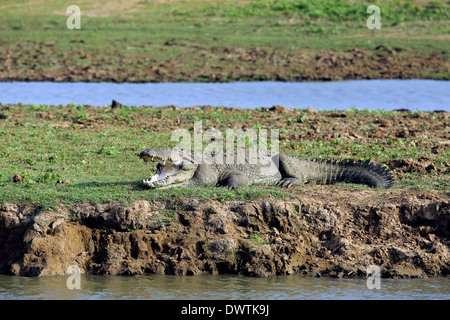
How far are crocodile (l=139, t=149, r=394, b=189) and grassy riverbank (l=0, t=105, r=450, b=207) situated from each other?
375 mm

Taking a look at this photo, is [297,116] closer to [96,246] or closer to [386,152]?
[386,152]

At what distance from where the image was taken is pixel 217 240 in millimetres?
8203

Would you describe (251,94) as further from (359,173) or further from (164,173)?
(164,173)

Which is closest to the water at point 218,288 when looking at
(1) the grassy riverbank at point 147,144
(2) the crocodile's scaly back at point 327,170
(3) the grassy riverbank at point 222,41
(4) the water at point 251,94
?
(1) the grassy riverbank at point 147,144

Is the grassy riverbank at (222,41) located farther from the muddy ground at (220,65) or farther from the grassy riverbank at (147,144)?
the grassy riverbank at (147,144)

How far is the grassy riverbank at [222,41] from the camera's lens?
75.7ft

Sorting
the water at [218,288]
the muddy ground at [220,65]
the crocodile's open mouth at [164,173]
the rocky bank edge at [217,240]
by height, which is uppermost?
the muddy ground at [220,65]

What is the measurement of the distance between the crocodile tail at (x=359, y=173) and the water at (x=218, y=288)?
1.93m

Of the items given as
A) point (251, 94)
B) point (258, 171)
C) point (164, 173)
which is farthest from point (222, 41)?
point (164, 173)

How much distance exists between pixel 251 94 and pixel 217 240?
A: 1216 centimetres

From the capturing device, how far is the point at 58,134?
12.9m

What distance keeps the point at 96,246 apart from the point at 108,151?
3498 millimetres

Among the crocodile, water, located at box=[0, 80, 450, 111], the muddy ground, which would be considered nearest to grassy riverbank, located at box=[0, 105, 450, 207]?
the crocodile

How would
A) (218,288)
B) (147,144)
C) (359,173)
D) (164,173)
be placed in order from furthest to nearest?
(147,144) → (359,173) → (164,173) → (218,288)
